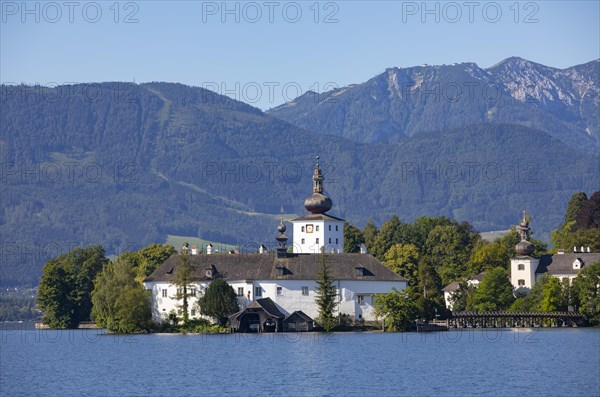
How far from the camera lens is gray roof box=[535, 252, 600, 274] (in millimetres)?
122688

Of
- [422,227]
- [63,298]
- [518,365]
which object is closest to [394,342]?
[518,365]

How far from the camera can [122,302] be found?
330ft

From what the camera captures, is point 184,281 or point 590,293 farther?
point 590,293

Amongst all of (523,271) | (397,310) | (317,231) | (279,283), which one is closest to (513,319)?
(523,271)

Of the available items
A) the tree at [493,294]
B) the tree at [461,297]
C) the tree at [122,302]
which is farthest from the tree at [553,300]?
the tree at [122,302]

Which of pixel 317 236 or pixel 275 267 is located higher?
pixel 317 236

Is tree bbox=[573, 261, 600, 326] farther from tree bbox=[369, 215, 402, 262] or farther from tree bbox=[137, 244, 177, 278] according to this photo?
tree bbox=[137, 244, 177, 278]

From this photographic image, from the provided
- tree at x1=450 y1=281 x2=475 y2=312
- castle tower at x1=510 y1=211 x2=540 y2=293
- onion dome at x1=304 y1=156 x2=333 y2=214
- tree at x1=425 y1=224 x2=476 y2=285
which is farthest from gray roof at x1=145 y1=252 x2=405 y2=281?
tree at x1=425 y1=224 x2=476 y2=285

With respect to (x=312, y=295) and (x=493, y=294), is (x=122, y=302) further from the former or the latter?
(x=493, y=294)

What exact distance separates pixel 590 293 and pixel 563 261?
18956mm

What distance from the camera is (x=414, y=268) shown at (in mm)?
121500

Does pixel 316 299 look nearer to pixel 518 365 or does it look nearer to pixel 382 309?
pixel 382 309

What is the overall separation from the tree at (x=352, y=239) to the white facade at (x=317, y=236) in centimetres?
879

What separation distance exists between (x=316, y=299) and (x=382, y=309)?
5.78 meters
